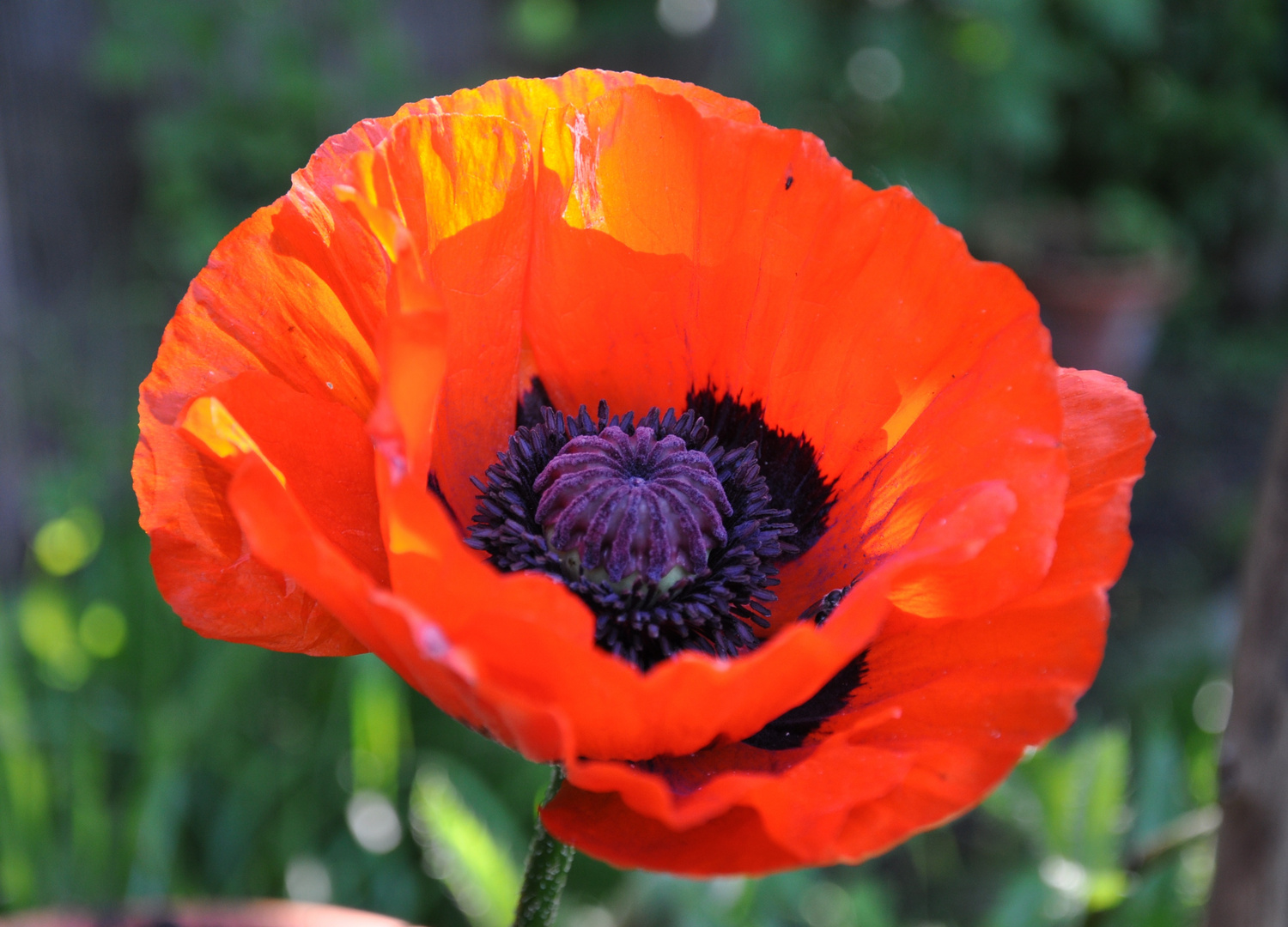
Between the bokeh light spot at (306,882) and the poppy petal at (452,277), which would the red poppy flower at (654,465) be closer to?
the poppy petal at (452,277)

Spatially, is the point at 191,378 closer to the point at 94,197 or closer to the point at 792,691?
the point at 792,691

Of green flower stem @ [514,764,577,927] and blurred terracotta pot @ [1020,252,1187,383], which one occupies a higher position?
green flower stem @ [514,764,577,927]

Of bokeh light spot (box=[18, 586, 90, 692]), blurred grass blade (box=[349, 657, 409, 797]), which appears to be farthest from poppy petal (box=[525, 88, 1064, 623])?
bokeh light spot (box=[18, 586, 90, 692])

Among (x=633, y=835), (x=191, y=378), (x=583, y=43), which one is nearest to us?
(x=633, y=835)

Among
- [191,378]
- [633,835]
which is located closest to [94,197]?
[191,378]

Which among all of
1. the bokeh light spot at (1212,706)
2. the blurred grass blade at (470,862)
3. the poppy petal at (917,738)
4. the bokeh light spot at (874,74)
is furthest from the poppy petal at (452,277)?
the bokeh light spot at (874,74)

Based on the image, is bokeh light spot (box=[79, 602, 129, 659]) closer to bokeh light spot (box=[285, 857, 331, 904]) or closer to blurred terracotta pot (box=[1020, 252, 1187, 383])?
bokeh light spot (box=[285, 857, 331, 904])

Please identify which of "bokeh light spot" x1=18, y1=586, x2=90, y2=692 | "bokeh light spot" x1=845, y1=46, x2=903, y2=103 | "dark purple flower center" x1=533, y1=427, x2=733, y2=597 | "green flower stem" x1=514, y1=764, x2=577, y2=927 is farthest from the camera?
"bokeh light spot" x1=845, y1=46, x2=903, y2=103
